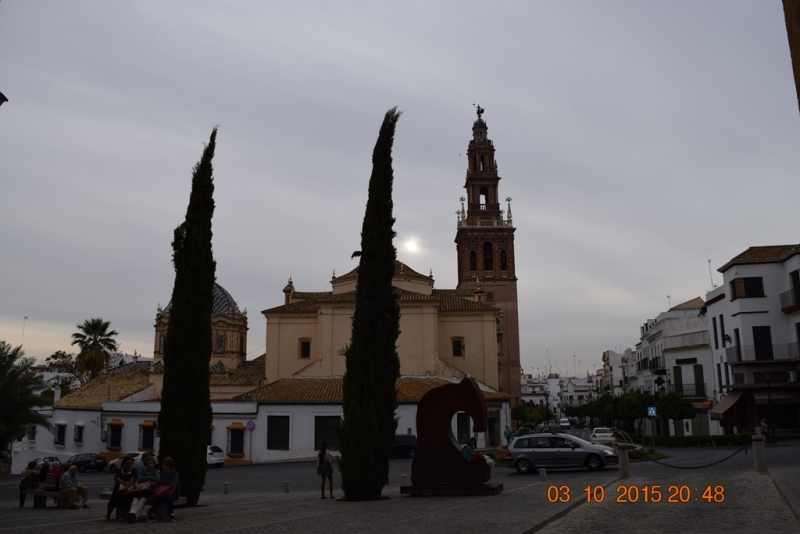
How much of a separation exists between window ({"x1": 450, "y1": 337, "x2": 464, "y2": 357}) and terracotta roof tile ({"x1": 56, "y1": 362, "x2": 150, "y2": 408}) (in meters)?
22.4

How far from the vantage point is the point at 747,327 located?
35.1 metres

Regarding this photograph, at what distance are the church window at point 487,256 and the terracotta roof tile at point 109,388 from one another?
1344 inches

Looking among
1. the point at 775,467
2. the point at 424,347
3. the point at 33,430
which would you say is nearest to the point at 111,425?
the point at 33,430

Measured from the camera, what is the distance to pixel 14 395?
31.1 m

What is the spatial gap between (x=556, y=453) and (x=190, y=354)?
13020 mm

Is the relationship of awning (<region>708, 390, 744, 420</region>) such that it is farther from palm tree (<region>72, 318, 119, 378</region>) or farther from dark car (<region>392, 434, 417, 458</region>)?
palm tree (<region>72, 318, 119, 378</region>)

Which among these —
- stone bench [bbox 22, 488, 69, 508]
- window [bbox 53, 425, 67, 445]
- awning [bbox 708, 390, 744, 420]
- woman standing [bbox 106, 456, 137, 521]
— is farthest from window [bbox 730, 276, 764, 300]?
window [bbox 53, 425, 67, 445]

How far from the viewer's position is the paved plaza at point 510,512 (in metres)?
10.8

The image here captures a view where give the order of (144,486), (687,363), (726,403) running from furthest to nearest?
(687,363) → (726,403) → (144,486)

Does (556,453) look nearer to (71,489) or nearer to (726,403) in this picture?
(71,489)

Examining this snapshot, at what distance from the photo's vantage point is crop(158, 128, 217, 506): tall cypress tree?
14.3 m

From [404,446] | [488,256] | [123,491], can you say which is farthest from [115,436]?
[488,256]

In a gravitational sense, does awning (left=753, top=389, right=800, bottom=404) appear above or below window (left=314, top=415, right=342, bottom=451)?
above

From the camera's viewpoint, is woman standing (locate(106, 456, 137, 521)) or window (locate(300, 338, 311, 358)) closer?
woman standing (locate(106, 456, 137, 521))
